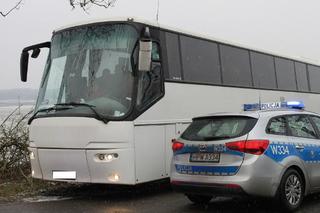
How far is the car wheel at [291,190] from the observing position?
7.94 meters

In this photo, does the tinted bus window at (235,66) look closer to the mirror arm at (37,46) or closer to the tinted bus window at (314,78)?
the mirror arm at (37,46)

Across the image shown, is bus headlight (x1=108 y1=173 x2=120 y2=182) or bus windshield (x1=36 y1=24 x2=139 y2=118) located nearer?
bus headlight (x1=108 y1=173 x2=120 y2=182)

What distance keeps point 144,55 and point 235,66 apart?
4.41 m

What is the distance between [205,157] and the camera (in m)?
8.08

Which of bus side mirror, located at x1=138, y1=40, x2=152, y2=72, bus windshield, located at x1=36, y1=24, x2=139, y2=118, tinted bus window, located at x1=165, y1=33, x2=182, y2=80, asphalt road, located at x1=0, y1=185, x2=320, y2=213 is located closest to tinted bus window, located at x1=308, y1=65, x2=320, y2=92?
tinted bus window, located at x1=165, y1=33, x2=182, y2=80

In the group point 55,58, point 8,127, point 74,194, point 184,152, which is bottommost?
point 74,194

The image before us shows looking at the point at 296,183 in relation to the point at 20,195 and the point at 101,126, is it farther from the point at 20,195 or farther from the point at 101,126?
the point at 20,195

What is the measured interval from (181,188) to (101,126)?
1.85m

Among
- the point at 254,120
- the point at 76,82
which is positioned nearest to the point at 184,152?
the point at 254,120

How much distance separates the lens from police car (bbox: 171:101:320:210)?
7691 mm

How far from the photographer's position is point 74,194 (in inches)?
419

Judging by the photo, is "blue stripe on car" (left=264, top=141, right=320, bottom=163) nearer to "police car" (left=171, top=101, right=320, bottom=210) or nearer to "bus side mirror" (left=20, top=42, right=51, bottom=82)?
"police car" (left=171, top=101, right=320, bottom=210)

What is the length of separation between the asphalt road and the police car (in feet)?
1.12

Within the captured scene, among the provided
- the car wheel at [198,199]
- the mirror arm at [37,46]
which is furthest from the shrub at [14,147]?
the car wheel at [198,199]
